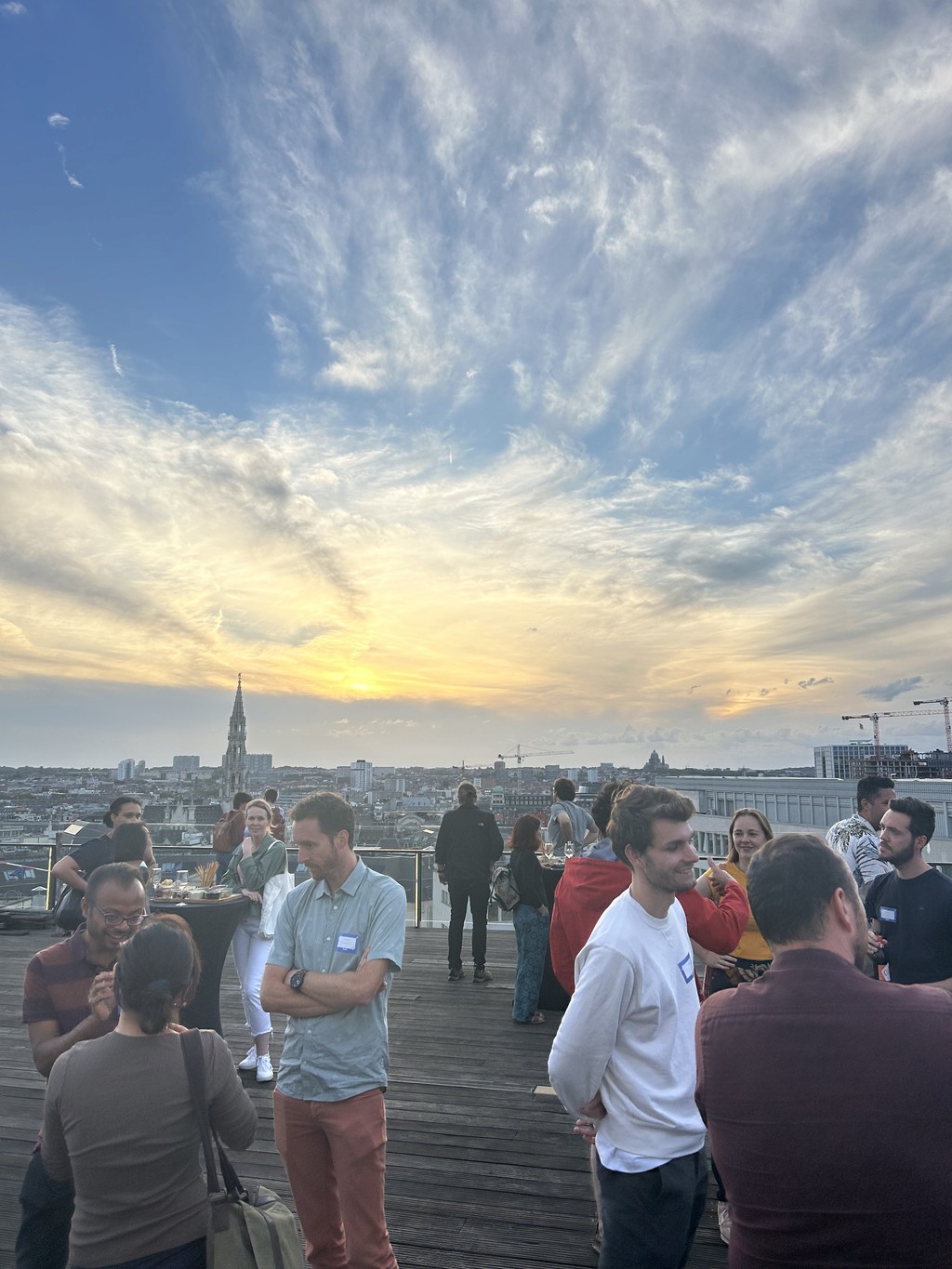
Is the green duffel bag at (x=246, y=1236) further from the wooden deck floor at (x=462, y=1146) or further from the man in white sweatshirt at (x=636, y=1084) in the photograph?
the wooden deck floor at (x=462, y=1146)

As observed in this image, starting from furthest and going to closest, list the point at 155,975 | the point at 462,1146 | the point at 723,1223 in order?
the point at 462,1146
the point at 723,1223
the point at 155,975

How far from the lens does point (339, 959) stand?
8.86 feet

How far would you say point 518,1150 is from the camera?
13.9 feet

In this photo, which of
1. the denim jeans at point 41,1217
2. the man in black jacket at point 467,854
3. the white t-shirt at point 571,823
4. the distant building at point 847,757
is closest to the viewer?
the denim jeans at point 41,1217

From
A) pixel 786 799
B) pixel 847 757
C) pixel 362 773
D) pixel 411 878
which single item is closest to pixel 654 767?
pixel 786 799

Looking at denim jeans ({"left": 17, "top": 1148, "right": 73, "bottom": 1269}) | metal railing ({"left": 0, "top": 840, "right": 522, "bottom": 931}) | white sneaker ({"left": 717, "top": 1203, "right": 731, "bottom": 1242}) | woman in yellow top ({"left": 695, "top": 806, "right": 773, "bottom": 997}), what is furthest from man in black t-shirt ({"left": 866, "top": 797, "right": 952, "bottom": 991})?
metal railing ({"left": 0, "top": 840, "right": 522, "bottom": 931})

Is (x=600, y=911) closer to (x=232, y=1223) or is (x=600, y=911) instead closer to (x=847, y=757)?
(x=232, y=1223)

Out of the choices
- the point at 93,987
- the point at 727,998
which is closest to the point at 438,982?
the point at 93,987

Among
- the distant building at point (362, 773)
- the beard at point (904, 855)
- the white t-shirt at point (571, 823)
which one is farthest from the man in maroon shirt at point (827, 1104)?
the distant building at point (362, 773)

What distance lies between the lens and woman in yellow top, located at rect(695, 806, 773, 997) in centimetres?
324

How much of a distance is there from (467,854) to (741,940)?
15.1 feet

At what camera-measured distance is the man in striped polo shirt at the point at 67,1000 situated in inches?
93.0

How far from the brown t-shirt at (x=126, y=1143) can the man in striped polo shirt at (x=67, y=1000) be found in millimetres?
451

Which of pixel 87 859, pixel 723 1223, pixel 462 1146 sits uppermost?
pixel 87 859
